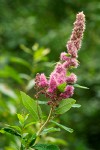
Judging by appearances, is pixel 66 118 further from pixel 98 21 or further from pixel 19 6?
pixel 19 6

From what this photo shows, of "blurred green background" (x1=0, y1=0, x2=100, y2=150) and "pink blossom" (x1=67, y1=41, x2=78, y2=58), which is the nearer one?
"pink blossom" (x1=67, y1=41, x2=78, y2=58)

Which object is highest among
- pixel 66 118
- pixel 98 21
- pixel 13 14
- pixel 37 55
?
pixel 13 14

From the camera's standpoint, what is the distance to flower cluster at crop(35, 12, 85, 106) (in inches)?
67.1

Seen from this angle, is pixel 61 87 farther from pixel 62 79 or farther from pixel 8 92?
pixel 8 92

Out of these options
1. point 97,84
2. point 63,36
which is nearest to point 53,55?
point 63,36

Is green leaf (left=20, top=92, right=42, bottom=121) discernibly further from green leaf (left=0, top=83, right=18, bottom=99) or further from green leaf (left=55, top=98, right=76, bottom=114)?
green leaf (left=0, top=83, right=18, bottom=99)

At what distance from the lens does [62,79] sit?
1.72 m

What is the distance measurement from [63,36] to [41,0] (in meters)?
0.90

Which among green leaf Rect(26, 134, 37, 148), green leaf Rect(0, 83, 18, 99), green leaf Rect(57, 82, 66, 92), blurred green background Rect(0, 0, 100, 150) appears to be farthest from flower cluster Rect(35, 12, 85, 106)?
blurred green background Rect(0, 0, 100, 150)

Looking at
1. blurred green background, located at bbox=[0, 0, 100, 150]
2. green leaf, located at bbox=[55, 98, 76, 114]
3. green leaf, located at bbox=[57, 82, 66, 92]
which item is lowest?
green leaf, located at bbox=[55, 98, 76, 114]

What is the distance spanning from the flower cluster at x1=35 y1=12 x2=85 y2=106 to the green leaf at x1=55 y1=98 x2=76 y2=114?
0.03 meters

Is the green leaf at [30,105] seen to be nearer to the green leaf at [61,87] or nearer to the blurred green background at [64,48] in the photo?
the green leaf at [61,87]

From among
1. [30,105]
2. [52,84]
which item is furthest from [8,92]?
[52,84]

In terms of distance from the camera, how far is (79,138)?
5.72 m
